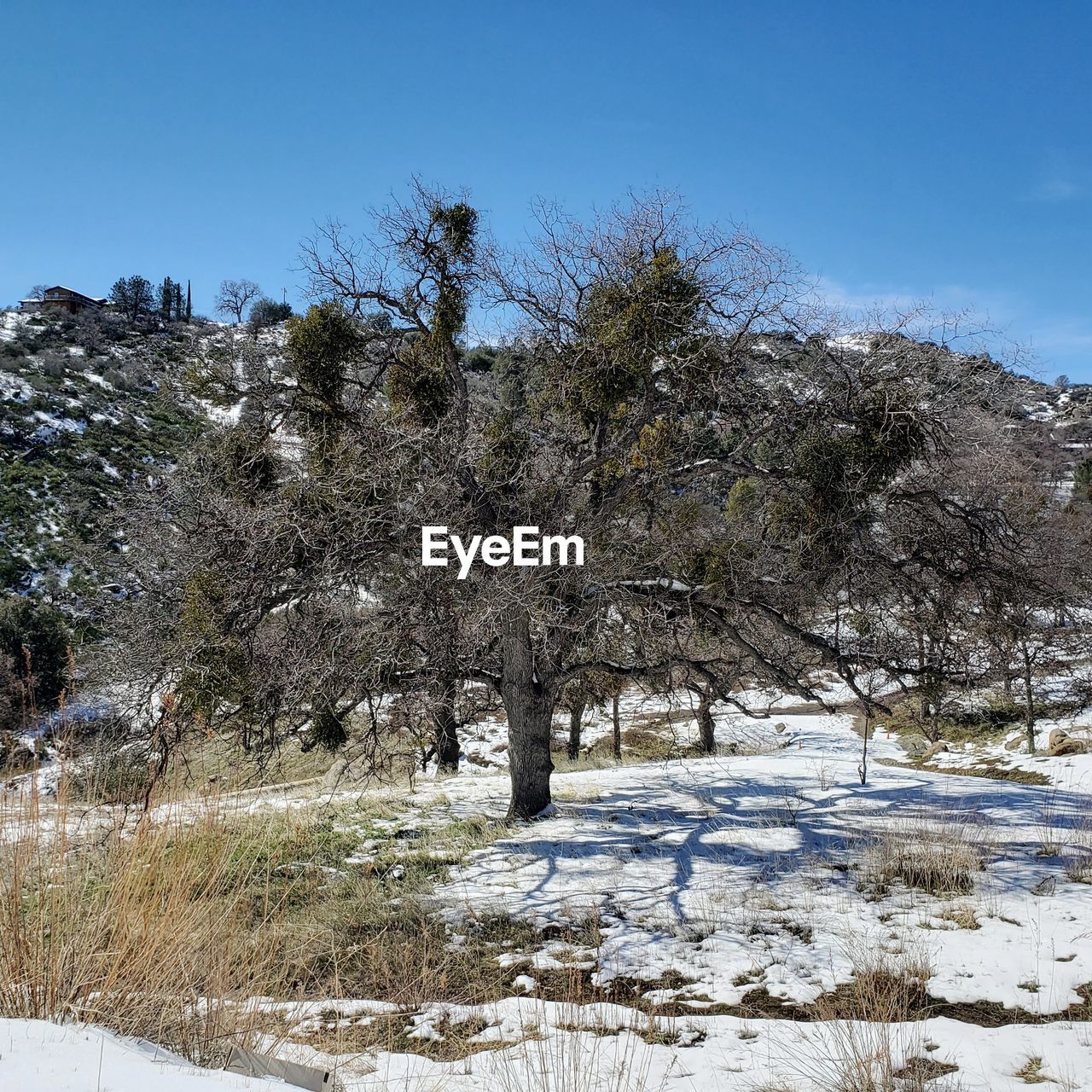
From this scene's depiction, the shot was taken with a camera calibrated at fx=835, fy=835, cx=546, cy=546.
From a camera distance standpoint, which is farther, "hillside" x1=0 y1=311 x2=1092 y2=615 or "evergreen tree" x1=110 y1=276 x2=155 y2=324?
"evergreen tree" x1=110 y1=276 x2=155 y2=324

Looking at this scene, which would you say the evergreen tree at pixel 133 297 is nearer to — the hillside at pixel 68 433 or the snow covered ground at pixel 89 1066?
the hillside at pixel 68 433

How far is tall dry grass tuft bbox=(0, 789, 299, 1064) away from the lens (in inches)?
122

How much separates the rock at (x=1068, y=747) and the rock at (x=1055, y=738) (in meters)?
0.05

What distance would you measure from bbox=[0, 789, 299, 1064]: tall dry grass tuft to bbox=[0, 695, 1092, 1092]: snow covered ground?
13.5 inches

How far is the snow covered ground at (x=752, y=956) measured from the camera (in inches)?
138

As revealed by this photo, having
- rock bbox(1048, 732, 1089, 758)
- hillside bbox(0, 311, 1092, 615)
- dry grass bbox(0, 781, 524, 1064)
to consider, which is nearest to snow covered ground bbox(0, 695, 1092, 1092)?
dry grass bbox(0, 781, 524, 1064)

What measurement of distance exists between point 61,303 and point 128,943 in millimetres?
65675

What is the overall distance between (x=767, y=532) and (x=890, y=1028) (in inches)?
217

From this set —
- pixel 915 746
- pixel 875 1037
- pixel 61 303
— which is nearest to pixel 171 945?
pixel 875 1037

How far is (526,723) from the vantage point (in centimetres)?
974

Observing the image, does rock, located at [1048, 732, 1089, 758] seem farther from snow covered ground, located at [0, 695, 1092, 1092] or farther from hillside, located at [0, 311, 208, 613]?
hillside, located at [0, 311, 208, 613]

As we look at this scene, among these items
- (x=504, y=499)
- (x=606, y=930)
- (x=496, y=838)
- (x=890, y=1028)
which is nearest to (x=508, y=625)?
(x=504, y=499)

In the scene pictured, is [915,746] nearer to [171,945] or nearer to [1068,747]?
[1068,747]

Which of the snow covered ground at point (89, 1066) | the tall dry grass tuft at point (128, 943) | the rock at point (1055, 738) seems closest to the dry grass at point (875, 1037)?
the snow covered ground at point (89, 1066)
